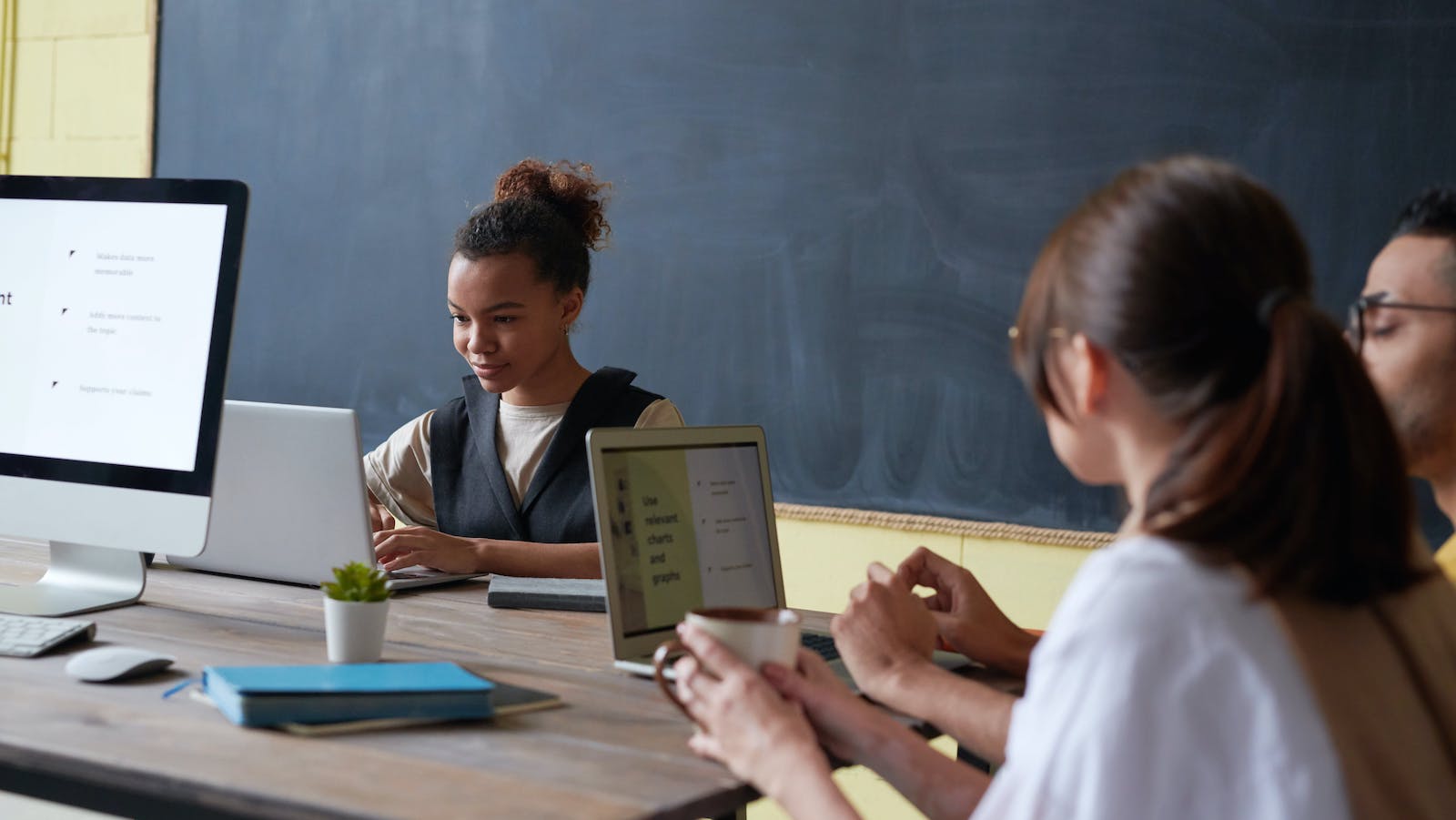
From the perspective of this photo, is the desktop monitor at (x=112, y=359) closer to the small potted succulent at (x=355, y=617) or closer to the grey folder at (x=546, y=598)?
the small potted succulent at (x=355, y=617)

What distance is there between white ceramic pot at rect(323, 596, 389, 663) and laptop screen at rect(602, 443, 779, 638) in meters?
0.24

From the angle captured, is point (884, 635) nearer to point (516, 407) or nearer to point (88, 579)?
point (88, 579)

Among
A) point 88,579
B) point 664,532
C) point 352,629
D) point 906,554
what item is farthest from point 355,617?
point 906,554

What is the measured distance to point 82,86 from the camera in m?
4.17

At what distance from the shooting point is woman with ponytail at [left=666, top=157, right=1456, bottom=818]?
0.80 m

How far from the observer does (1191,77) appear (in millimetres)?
2754

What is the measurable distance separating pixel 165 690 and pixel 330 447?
22.8 inches

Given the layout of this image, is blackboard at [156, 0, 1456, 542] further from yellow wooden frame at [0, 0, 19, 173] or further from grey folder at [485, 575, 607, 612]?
grey folder at [485, 575, 607, 612]

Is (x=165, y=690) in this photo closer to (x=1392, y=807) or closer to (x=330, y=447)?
(x=330, y=447)

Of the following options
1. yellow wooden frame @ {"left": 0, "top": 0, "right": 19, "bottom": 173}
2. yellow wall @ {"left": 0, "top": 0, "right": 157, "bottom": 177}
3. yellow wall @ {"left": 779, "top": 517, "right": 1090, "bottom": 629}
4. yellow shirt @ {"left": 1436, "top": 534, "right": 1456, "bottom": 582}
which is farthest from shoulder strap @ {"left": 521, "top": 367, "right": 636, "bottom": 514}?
yellow wooden frame @ {"left": 0, "top": 0, "right": 19, "bottom": 173}

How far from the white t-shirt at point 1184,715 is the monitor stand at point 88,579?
1.30 meters

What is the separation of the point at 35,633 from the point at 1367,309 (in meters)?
1.54

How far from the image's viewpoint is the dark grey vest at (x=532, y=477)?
2.45 metres

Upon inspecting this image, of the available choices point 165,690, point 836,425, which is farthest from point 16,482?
point 836,425
